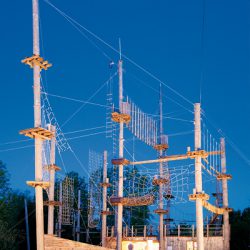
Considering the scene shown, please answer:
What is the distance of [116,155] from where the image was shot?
1211 inches

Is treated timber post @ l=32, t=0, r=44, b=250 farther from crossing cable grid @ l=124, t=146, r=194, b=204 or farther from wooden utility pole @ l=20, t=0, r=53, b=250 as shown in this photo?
crossing cable grid @ l=124, t=146, r=194, b=204

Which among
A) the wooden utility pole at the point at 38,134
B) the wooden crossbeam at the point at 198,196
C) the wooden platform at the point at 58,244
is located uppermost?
the wooden utility pole at the point at 38,134

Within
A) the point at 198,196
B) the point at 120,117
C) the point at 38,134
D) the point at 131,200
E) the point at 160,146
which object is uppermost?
the point at 120,117

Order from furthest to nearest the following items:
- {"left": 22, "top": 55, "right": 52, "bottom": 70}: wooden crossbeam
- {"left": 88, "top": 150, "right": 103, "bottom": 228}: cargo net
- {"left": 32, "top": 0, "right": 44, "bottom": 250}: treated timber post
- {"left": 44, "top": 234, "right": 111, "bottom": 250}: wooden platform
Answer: {"left": 88, "top": 150, "right": 103, "bottom": 228}: cargo net
{"left": 22, "top": 55, "right": 52, "bottom": 70}: wooden crossbeam
{"left": 44, "top": 234, "right": 111, "bottom": 250}: wooden platform
{"left": 32, "top": 0, "right": 44, "bottom": 250}: treated timber post

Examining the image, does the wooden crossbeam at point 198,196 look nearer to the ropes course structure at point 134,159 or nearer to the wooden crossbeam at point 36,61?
the ropes course structure at point 134,159

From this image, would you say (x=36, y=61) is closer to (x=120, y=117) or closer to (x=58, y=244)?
(x=58, y=244)

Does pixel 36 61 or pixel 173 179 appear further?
pixel 173 179

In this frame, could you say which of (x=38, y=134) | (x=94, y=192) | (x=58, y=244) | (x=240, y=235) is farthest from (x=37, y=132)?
(x=240, y=235)

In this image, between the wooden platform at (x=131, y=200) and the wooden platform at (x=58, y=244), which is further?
the wooden platform at (x=131, y=200)

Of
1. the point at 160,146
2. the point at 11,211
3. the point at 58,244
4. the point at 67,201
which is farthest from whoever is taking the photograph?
the point at 11,211

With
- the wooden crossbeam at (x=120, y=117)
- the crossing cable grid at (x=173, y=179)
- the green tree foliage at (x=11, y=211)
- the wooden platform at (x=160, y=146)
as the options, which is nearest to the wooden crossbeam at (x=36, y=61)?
the wooden crossbeam at (x=120, y=117)

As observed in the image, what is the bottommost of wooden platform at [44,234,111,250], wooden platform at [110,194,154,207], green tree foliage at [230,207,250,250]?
green tree foliage at [230,207,250,250]

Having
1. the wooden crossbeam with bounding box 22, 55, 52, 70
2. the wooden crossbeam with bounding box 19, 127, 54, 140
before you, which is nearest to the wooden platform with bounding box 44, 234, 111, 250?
the wooden crossbeam with bounding box 19, 127, 54, 140

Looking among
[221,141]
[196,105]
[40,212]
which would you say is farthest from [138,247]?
[40,212]
